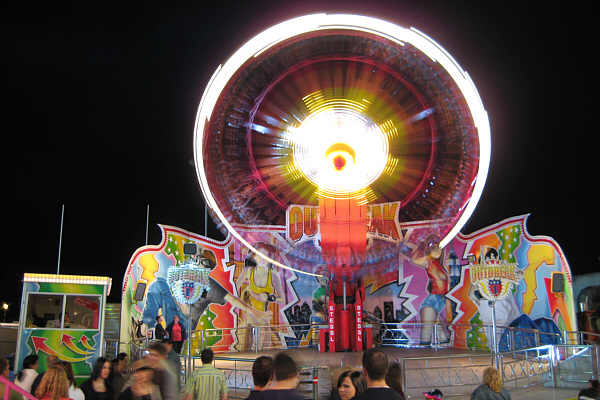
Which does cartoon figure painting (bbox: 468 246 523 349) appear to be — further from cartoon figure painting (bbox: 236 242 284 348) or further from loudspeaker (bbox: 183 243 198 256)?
loudspeaker (bbox: 183 243 198 256)

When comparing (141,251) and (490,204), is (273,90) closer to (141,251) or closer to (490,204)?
(141,251)

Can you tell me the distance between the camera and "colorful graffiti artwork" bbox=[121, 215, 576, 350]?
14.9 metres

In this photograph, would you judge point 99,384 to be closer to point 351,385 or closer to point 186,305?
point 351,385

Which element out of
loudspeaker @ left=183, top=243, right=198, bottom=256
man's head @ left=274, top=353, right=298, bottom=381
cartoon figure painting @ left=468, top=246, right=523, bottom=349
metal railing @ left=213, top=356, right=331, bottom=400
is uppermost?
loudspeaker @ left=183, top=243, right=198, bottom=256

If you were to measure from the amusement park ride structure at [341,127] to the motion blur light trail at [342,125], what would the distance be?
2 centimetres

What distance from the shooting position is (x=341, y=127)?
801 cm

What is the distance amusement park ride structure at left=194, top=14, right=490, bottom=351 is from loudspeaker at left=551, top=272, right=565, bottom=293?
7215 millimetres

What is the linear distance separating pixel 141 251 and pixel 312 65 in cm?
964

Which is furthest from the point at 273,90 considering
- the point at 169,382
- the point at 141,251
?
the point at 141,251

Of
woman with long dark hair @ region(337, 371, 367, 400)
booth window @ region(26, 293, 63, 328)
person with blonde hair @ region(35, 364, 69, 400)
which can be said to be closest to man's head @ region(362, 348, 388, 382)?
woman with long dark hair @ region(337, 371, 367, 400)

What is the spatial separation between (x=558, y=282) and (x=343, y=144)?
29.5 ft

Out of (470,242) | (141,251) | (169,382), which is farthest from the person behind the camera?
(470,242)

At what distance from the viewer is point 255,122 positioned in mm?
8328

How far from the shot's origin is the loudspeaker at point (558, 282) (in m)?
13.8
